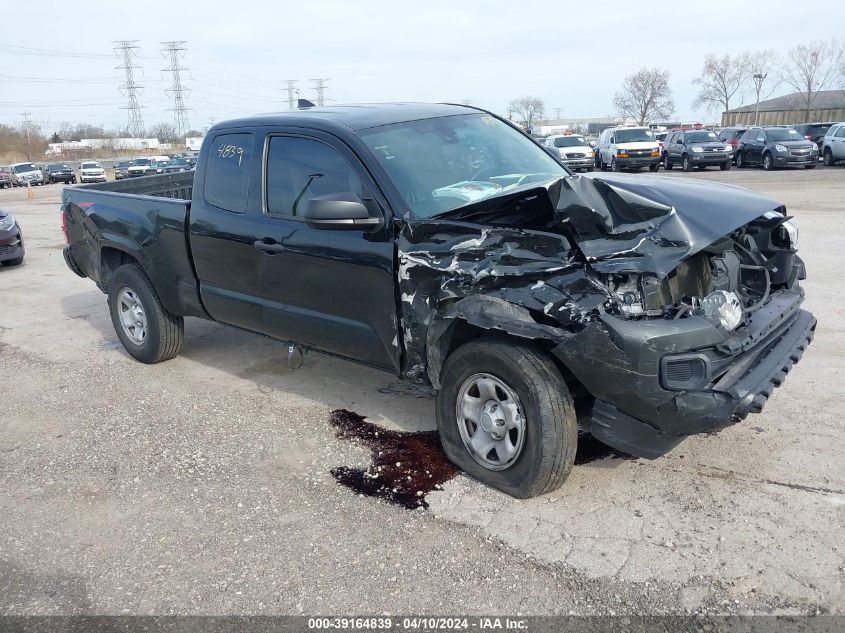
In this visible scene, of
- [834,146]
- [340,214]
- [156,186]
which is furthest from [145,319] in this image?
[834,146]

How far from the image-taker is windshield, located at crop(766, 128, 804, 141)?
25.7m

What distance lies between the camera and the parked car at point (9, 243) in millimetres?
11406

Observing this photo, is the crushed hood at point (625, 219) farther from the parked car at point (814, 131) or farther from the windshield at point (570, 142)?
the parked car at point (814, 131)

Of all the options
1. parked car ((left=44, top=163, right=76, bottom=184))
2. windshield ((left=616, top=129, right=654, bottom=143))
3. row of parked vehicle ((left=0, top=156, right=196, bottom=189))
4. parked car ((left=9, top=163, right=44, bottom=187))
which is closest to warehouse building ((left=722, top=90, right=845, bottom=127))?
windshield ((left=616, top=129, right=654, bottom=143))

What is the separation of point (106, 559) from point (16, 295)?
24.5 ft

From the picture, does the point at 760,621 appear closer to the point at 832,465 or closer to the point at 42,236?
the point at 832,465

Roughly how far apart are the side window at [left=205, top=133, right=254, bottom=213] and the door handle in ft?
1.04

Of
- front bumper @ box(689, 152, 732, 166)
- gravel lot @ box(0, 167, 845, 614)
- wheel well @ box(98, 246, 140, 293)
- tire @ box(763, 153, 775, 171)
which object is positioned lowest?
gravel lot @ box(0, 167, 845, 614)

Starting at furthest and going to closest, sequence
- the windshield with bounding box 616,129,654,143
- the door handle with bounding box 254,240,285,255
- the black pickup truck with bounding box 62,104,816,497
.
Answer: the windshield with bounding box 616,129,654,143 < the door handle with bounding box 254,240,285,255 < the black pickup truck with bounding box 62,104,816,497

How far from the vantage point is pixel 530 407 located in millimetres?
3420

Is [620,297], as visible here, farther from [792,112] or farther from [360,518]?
[792,112]

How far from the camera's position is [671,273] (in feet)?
11.3

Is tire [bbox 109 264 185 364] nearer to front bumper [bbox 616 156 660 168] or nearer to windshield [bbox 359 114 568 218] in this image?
windshield [bbox 359 114 568 218]

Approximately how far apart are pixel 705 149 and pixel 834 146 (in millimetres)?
4329
